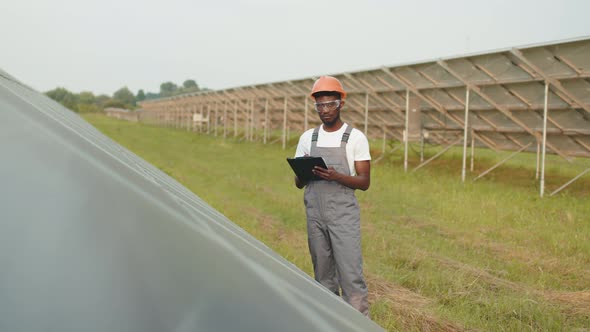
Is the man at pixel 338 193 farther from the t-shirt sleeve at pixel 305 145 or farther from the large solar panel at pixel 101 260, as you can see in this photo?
the large solar panel at pixel 101 260

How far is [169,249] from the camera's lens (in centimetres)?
96

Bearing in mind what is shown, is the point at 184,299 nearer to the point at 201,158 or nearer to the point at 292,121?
the point at 201,158

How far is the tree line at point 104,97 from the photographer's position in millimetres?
98875

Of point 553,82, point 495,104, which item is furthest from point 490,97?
point 553,82

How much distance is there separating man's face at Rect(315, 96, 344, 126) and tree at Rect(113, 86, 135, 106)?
13331 cm

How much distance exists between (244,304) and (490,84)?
11.1m

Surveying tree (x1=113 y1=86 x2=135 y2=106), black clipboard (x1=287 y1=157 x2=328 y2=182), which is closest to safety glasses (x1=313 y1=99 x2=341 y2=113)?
black clipboard (x1=287 y1=157 x2=328 y2=182)

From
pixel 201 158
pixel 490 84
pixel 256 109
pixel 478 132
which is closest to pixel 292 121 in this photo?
pixel 256 109

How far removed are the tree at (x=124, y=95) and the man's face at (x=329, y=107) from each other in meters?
133

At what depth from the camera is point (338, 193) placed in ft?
10.9

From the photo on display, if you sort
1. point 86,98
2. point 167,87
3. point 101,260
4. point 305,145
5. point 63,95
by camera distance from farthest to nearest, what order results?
point 167,87 → point 86,98 → point 63,95 → point 305,145 → point 101,260

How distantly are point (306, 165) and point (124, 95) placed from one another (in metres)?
138

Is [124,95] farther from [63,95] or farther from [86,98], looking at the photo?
[63,95]

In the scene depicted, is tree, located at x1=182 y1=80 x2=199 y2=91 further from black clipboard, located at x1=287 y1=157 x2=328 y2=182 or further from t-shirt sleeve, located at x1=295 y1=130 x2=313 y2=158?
black clipboard, located at x1=287 y1=157 x2=328 y2=182
